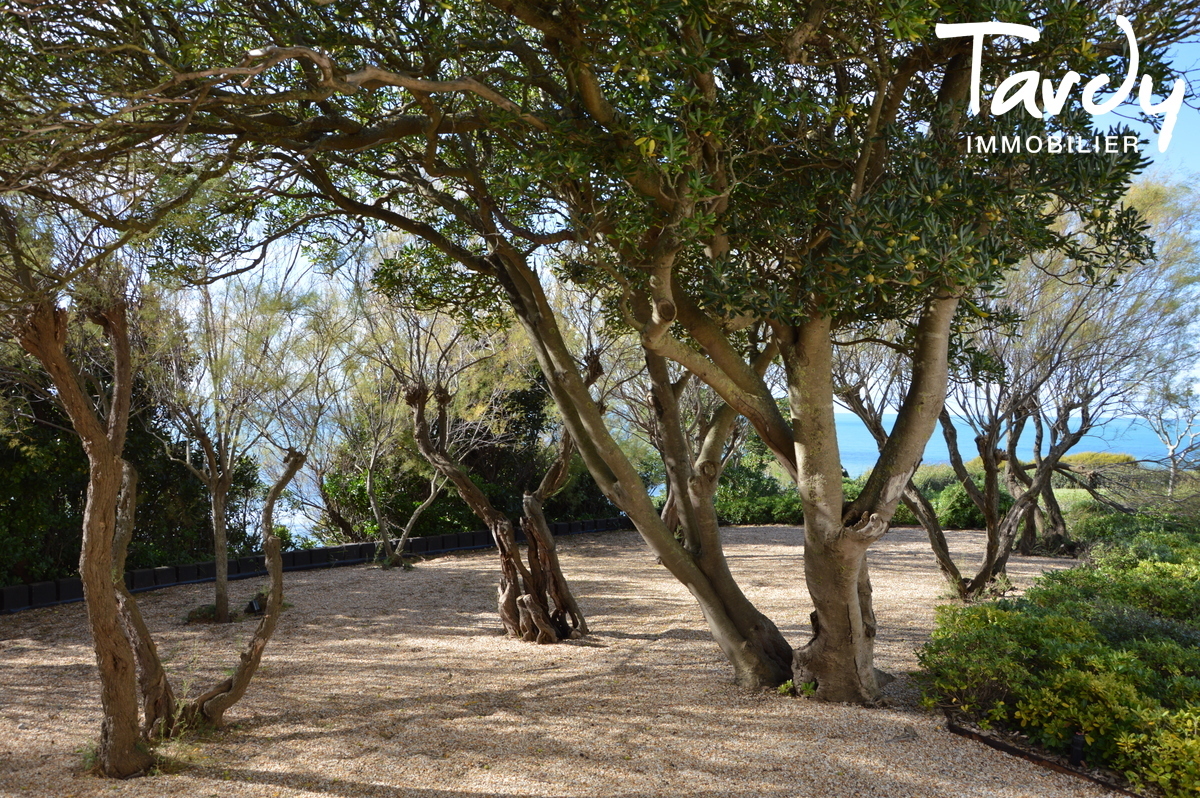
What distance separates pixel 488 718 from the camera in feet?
15.8

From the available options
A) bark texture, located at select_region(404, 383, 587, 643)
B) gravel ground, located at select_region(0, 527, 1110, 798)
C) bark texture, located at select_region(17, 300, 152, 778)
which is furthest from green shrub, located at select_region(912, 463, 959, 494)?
bark texture, located at select_region(17, 300, 152, 778)

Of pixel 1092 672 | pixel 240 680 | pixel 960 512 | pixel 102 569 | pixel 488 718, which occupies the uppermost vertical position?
pixel 102 569

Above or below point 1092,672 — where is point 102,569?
above

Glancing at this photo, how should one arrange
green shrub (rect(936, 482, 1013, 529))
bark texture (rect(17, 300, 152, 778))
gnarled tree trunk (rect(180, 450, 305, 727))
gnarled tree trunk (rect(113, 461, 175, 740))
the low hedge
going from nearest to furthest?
the low hedge, bark texture (rect(17, 300, 152, 778)), gnarled tree trunk (rect(113, 461, 175, 740)), gnarled tree trunk (rect(180, 450, 305, 727)), green shrub (rect(936, 482, 1013, 529))

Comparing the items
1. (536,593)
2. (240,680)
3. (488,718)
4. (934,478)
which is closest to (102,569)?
(240,680)

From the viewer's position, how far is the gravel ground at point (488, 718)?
148 inches

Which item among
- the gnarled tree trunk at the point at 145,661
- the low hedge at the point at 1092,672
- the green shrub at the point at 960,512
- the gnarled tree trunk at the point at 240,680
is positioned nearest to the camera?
the low hedge at the point at 1092,672

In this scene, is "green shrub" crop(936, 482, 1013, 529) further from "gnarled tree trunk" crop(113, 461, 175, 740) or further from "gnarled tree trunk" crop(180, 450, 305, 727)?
"gnarled tree trunk" crop(113, 461, 175, 740)

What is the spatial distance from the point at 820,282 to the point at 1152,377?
8802 mm

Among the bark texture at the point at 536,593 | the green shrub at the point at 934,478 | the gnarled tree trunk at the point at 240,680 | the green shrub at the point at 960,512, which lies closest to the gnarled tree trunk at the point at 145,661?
the gnarled tree trunk at the point at 240,680

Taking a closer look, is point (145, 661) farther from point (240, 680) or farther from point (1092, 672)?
point (1092, 672)

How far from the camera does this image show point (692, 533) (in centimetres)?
564

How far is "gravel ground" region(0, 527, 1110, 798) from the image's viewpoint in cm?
377

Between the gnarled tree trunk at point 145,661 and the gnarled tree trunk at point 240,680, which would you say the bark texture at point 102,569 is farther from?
the gnarled tree trunk at point 240,680
